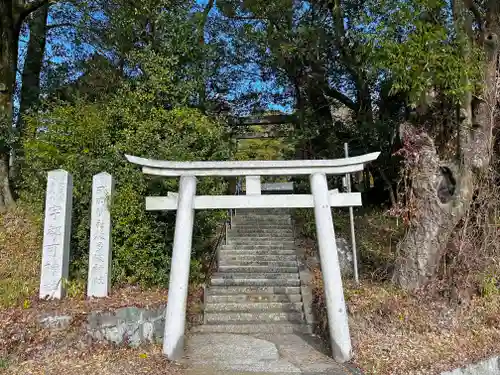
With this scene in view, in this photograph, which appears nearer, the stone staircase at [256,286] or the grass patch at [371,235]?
the stone staircase at [256,286]

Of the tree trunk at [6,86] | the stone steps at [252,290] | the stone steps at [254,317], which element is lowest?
the stone steps at [254,317]

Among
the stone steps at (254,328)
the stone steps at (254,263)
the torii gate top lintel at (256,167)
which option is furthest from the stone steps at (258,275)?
the torii gate top lintel at (256,167)

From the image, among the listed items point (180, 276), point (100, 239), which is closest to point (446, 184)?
point (180, 276)

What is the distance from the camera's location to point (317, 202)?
6.07 m

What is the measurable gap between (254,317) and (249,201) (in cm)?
228

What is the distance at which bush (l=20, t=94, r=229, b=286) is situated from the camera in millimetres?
7188

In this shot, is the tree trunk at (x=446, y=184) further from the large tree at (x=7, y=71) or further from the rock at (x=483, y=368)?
the large tree at (x=7, y=71)

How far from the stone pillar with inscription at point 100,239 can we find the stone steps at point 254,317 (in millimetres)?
1882

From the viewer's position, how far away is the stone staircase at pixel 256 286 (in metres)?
6.90

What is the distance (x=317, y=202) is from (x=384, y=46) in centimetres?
271

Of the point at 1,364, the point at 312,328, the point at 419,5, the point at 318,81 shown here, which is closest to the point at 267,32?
the point at 318,81

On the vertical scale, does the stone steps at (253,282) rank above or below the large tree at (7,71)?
below

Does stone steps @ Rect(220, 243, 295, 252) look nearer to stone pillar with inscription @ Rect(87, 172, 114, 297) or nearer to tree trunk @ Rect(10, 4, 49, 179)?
stone pillar with inscription @ Rect(87, 172, 114, 297)

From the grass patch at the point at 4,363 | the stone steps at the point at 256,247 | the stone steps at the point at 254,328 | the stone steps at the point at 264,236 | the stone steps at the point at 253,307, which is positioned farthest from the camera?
the stone steps at the point at 264,236
